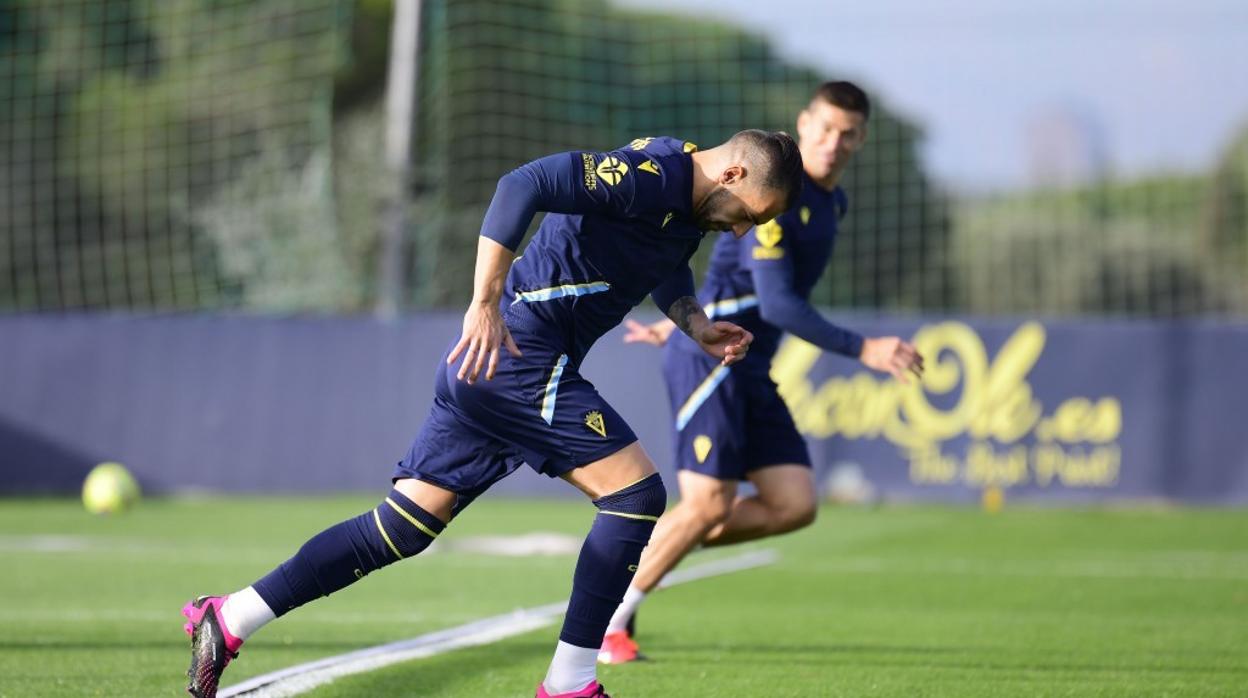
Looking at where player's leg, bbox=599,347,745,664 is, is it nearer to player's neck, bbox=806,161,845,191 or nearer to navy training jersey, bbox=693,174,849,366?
navy training jersey, bbox=693,174,849,366

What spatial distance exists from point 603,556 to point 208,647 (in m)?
1.28

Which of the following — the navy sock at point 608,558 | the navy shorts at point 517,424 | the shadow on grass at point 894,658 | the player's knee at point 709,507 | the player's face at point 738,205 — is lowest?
the shadow on grass at point 894,658

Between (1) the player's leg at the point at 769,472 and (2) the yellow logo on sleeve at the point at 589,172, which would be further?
(1) the player's leg at the point at 769,472

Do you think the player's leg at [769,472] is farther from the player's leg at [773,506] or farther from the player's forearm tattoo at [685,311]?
the player's forearm tattoo at [685,311]

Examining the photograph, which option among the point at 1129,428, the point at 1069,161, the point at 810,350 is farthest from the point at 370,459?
the point at 1069,161

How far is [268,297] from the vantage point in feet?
65.3

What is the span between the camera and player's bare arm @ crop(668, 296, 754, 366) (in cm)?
562

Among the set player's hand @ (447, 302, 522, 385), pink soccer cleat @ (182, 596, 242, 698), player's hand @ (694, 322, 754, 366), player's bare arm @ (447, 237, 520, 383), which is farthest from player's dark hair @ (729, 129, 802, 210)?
pink soccer cleat @ (182, 596, 242, 698)

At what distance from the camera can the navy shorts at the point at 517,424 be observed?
16.6 ft

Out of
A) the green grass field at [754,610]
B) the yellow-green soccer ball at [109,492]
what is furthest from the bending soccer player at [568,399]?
the yellow-green soccer ball at [109,492]

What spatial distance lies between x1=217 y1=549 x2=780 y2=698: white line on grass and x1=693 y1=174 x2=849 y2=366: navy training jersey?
174 centimetres

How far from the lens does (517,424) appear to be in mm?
5098

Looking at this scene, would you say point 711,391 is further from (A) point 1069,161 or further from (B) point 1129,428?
(A) point 1069,161

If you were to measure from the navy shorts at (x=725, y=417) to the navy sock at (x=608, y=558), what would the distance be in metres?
1.92
